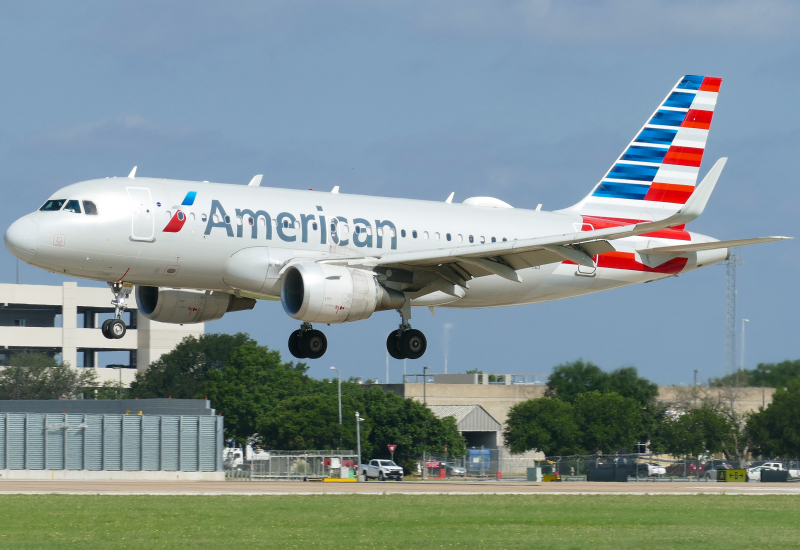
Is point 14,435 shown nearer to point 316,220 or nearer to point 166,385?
point 316,220

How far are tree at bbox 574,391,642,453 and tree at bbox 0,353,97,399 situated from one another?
194 feet

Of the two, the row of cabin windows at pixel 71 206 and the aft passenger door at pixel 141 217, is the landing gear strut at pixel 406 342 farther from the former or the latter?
the row of cabin windows at pixel 71 206

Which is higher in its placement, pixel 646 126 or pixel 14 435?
pixel 646 126

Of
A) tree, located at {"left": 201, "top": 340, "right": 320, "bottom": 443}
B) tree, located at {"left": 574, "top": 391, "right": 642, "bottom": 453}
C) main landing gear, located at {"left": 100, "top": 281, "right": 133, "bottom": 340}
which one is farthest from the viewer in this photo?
tree, located at {"left": 201, "top": 340, "right": 320, "bottom": 443}

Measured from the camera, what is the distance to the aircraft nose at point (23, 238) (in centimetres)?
3578

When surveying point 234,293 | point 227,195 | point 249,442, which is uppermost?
point 227,195

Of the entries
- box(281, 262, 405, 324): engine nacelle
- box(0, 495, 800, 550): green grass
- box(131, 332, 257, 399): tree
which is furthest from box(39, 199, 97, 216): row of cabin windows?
box(131, 332, 257, 399): tree

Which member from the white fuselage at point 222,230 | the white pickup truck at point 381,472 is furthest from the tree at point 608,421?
the white fuselage at point 222,230

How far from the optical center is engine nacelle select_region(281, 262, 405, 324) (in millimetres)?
37312

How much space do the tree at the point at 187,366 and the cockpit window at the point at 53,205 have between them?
104 m

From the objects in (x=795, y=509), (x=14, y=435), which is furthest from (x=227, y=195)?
(x=14, y=435)

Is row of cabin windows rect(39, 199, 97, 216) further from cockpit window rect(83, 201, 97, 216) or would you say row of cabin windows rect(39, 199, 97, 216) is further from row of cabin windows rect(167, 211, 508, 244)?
row of cabin windows rect(167, 211, 508, 244)

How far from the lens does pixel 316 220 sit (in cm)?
3909

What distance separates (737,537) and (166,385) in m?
116
